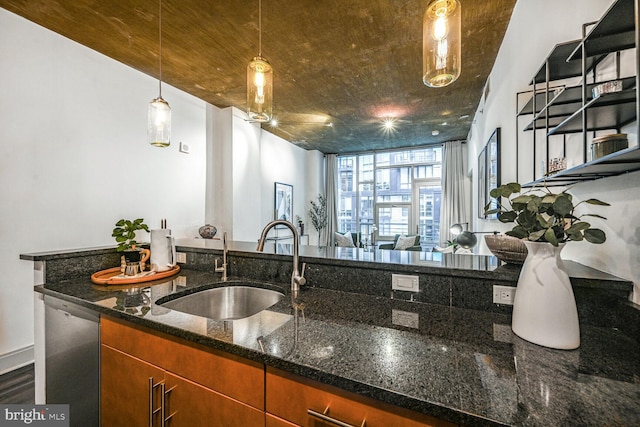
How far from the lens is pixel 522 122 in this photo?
6.20 feet

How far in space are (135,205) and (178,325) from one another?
2.69m

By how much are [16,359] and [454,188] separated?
22.4 feet

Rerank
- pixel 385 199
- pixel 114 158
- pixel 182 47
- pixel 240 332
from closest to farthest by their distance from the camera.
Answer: pixel 240 332 → pixel 182 47 → pixel 114 158 → pixel 385 199

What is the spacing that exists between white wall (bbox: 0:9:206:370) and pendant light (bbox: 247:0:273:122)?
6.89ft

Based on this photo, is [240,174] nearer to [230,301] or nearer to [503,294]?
[230,301]

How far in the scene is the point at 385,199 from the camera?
693 cm

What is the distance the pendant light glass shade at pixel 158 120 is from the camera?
75.5 inches

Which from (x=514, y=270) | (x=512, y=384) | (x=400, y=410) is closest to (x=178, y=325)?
(x=400, y=410)

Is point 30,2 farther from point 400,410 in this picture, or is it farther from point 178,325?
point 400,410

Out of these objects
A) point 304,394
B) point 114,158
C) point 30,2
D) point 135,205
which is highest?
point 30,2

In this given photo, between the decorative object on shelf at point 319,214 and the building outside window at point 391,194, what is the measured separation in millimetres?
436

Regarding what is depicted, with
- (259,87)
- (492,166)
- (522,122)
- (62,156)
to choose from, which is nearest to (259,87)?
(259,87)

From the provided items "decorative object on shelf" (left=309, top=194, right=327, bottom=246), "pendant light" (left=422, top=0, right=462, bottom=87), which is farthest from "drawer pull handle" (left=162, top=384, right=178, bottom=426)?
"decorative object on shelf" (left=309, top=194, right=327, bottom=246)

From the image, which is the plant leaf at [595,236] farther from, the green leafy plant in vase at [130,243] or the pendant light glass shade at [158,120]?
the pendant light glass shade at [158,120]
